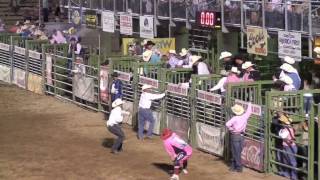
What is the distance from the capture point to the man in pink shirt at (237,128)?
14.6 metres

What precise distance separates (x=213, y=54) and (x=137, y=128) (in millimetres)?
6847

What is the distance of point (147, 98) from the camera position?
18047mm

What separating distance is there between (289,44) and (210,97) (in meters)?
3.70

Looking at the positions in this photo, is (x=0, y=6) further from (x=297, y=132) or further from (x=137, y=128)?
(x=297, y=132)

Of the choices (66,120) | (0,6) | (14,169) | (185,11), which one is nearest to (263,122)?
(14,169)

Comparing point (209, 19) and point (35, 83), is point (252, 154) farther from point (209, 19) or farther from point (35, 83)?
point (35, 83)

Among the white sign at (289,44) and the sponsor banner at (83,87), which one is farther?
the sponsor banner at (83,87)

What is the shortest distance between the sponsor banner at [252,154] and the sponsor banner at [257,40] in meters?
5.66

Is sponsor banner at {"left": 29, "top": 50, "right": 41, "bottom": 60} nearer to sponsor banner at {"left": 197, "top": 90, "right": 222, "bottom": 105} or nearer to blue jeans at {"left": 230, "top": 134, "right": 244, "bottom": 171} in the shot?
sponsor banner at {"left": 197, "top": 90, "right": 222, "bottom": 105}

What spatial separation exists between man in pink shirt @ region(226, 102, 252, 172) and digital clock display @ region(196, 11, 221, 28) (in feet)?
27.8

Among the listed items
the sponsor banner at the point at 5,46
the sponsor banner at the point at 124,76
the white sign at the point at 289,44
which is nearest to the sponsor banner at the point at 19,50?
the sponsor banner at the point at 5,46

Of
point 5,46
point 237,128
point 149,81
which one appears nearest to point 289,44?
point 149,81

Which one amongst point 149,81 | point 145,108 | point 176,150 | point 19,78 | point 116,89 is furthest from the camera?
point 19,78

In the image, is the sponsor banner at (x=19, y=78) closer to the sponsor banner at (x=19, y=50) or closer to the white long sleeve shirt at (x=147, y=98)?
the sponsor banner at (x=19, y=50)
